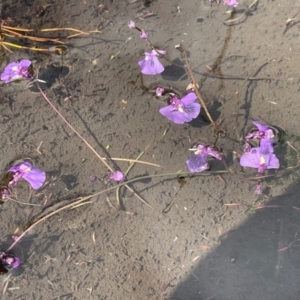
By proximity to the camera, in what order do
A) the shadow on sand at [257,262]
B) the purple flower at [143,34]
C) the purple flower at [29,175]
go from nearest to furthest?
1. the shadow on sand at [257,262]
2. the purple flower at [29,175]
3. the purple flower at [143,34]

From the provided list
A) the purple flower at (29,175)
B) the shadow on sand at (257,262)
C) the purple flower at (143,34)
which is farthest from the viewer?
the purple flower at (143,34)

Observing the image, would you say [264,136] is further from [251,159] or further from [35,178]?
[35,178]

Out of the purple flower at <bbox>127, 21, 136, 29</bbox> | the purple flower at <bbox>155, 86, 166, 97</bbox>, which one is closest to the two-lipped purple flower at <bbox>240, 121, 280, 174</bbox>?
the purple flower at <bbox>155, 86, 166, 97</bbox>

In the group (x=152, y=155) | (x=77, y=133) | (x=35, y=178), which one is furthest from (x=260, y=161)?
(x=35, y=178)

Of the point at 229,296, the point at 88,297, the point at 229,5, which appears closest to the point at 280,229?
the point at 229,296

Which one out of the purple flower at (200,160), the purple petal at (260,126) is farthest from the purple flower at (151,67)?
the purple petal at (260,126)

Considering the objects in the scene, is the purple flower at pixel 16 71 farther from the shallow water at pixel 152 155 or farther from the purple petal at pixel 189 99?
the purple petal at pixel 189 99

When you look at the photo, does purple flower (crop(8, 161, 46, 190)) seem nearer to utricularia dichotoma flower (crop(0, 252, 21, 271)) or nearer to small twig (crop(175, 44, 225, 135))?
utricularia dichotoma flower (crop(0, 252, 21, 271))

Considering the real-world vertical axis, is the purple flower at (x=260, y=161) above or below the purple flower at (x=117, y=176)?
below
